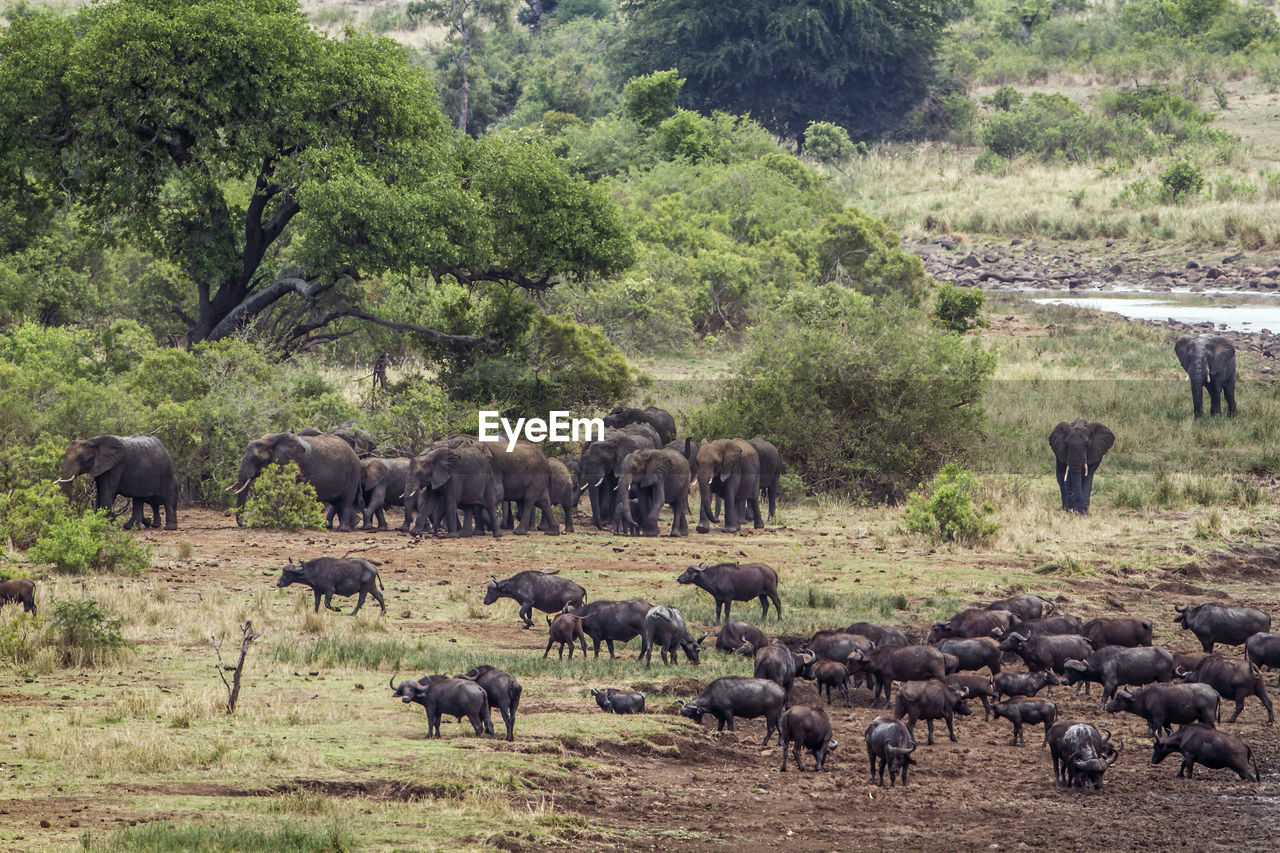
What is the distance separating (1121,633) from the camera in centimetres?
1617

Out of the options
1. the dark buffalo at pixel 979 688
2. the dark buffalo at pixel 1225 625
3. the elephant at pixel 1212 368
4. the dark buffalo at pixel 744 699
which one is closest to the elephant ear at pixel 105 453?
the dark buffalo at pixel 744 699

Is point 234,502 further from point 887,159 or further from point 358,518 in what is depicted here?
Result: point 887,159

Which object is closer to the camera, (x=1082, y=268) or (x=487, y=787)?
(x=487, y=787)

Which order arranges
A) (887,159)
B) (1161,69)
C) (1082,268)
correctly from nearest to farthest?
(1082,268)
(887,159)
(1161,69)

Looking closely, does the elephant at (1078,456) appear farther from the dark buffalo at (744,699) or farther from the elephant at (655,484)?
the dark buffalo at (744,699)

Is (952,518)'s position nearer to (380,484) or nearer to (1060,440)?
(1060,440)

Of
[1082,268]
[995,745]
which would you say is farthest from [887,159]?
[995,745]

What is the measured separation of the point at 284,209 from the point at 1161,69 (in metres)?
65.8

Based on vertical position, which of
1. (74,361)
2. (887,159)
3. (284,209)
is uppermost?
(887,159)

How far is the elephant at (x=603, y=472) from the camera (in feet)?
82.5

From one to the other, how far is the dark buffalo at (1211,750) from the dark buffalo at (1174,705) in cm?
59

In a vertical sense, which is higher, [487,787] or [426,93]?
[426,93]

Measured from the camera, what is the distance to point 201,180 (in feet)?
91.5

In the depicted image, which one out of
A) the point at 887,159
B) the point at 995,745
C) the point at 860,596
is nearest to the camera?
the point at 995,745
